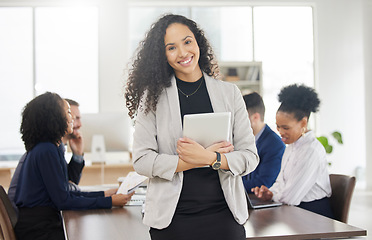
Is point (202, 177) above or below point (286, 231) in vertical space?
above

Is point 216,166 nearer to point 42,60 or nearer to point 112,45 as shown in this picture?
point 112,45

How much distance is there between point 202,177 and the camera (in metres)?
1.55

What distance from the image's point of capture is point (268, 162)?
3.24 m

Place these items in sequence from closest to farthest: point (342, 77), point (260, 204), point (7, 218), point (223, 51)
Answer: point (7, 218)
point (260, 204)
point (223, 51)
point (342, 77)

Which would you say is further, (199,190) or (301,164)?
(301,164)

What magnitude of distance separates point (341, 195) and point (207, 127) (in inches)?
55.6

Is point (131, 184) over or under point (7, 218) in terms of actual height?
over

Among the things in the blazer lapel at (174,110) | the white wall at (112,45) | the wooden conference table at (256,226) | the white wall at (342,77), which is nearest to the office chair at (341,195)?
the wooden conference table at (256,226)

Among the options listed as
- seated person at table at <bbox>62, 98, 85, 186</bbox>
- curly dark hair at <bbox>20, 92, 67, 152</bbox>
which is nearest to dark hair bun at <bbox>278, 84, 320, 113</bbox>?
curly dark hair at <bbox>20, 92, 67, 152</bbox>

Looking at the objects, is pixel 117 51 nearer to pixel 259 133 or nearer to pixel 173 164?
pixel 259 133

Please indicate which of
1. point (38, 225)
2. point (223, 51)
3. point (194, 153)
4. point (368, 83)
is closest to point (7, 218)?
point (38, 225)

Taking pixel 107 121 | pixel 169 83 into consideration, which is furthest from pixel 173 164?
pixel 107 121

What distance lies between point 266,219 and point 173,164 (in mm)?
864

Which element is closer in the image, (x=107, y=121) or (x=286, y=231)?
(x=286, y=231)
